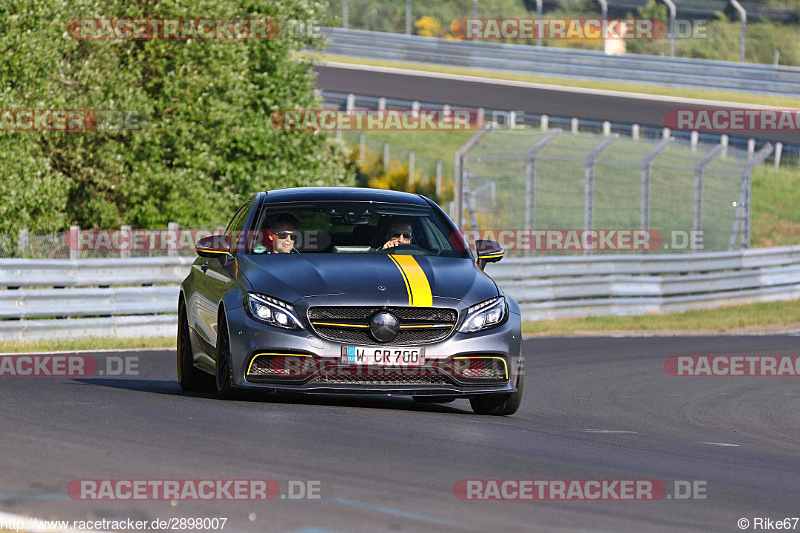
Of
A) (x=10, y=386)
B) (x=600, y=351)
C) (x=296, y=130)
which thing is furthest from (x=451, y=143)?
(x=10, y=386)

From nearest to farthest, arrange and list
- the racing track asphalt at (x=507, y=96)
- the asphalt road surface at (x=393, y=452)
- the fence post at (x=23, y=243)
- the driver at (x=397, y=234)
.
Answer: the asphalt road surface at (x=393, y=452) < the driver at (x=397, y=234) < the fence post at (x=23, y=243) < the racing track asphalt at (x=507, y=96)

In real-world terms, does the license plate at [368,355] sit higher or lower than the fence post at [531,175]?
higher

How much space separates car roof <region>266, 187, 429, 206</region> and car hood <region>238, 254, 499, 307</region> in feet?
2.52

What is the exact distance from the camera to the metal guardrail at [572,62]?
40969mm

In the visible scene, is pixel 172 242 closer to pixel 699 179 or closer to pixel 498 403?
pixel 498 403

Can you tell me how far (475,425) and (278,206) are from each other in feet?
8.06

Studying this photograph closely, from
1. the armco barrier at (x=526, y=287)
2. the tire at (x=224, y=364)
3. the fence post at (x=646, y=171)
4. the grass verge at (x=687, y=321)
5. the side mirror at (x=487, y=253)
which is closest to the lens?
the tire at (x=224, y=364)

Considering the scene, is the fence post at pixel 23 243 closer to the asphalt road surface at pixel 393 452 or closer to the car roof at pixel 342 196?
the asphalt road surface at pixel 393 452

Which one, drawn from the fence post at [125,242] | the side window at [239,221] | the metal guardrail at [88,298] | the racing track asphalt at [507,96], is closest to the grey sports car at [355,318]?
the side window at [239,221]

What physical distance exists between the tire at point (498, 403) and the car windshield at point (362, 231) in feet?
3.58

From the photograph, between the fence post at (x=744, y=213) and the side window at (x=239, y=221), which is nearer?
the side window at (x=239, y=221)

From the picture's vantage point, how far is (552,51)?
153 feet

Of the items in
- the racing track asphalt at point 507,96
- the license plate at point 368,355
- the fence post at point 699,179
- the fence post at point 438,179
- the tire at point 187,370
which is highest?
the license plate at point 368,355

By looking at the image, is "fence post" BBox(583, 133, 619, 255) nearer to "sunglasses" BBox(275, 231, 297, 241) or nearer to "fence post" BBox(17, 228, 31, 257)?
"fence post" BBox(17, 228, 31, 257)
